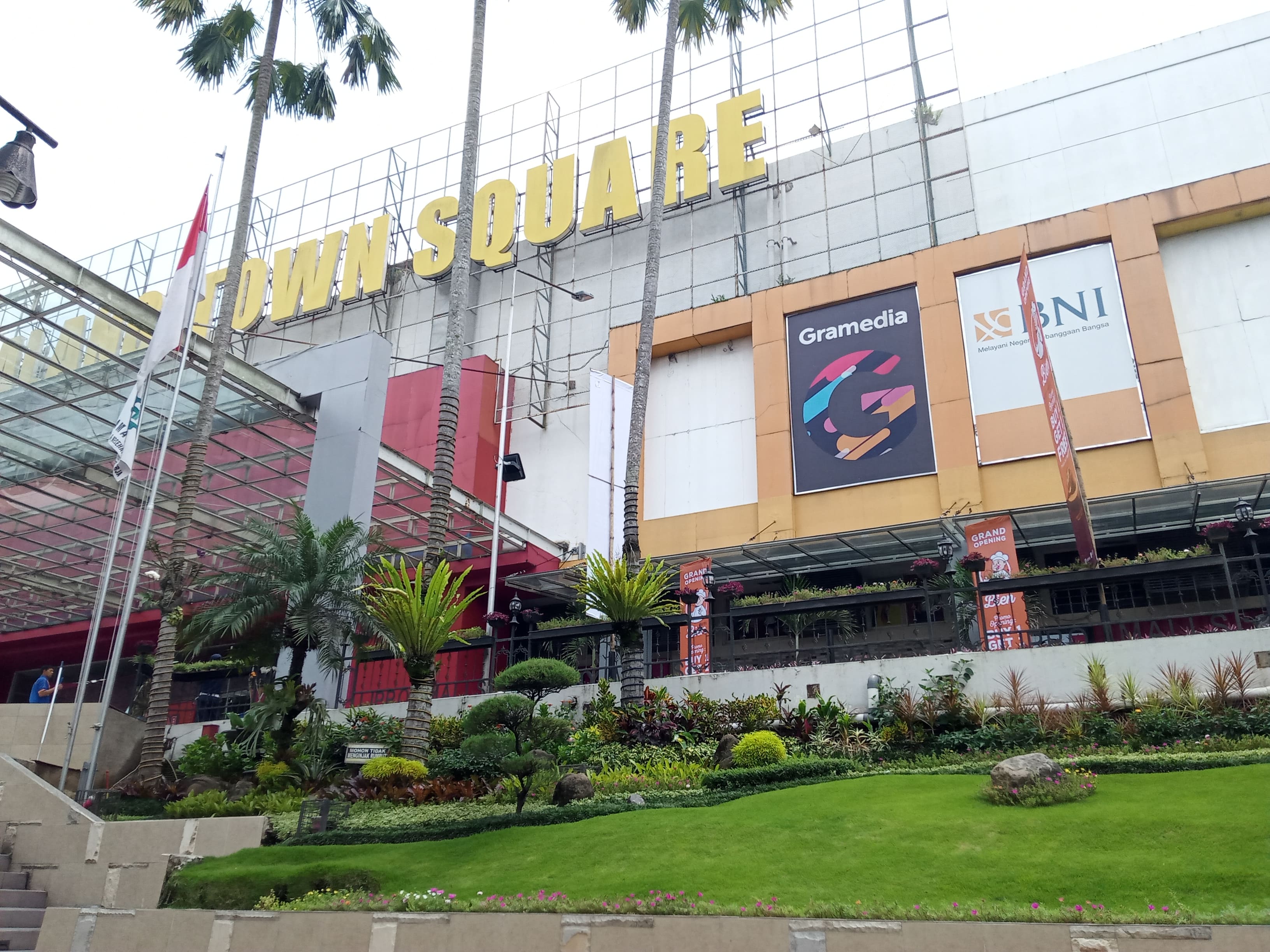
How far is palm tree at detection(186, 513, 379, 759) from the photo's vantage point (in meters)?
16.9

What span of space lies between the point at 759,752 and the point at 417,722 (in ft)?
18.4

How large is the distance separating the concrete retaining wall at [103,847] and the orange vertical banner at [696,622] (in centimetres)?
817

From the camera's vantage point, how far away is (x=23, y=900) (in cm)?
1277

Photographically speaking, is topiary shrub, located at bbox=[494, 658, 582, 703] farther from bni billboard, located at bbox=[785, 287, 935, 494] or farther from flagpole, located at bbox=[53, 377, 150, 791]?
bni billboard, located at bbox=[785, 287, 935, 494]

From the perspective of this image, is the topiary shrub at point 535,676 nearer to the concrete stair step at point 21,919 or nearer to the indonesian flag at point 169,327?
the concrete stair step at point 21,919

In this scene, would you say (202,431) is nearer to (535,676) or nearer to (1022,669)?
(535,676)

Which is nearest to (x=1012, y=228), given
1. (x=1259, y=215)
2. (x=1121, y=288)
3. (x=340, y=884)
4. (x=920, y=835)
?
(x=1121, y=288)

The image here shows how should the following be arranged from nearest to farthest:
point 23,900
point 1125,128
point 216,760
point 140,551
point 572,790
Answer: point 23,900 → point 572,790 → point 216,760 → point 140,551 → point 1125,128

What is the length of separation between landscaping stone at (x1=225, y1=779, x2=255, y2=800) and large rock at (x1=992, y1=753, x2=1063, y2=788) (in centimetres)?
1170

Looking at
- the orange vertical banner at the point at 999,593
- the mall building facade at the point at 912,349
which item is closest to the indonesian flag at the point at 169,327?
the mall building facade at the point at 912,349

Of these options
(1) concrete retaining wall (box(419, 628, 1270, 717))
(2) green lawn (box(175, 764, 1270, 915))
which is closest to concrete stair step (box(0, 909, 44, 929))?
(2) green lawn (box(175, 764, 1270, 915))

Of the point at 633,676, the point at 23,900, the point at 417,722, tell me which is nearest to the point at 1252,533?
the point at 633,676

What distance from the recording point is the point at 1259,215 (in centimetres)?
2412

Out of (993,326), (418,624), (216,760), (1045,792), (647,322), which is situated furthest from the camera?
(993,326)
